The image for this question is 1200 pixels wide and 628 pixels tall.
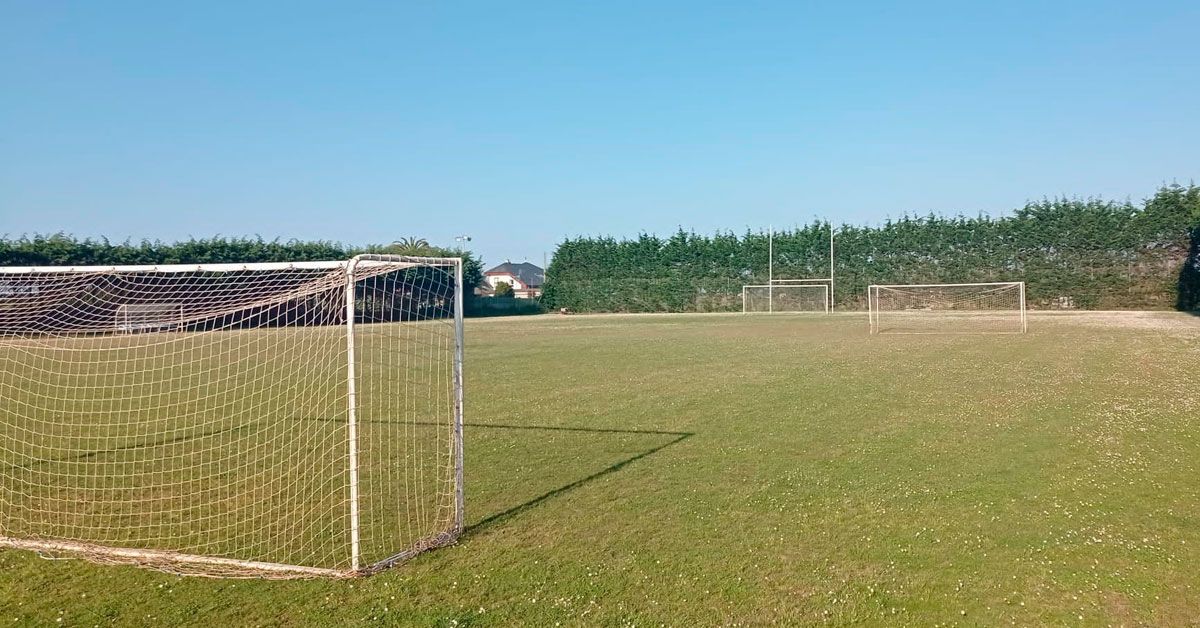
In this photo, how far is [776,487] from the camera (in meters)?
7.60

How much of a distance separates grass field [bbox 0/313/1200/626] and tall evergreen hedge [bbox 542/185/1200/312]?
3695 centimetres

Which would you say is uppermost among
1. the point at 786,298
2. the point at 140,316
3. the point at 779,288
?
the point at 779,288

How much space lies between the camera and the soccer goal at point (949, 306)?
3678cm

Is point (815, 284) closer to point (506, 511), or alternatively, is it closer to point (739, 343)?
point (739, 343)

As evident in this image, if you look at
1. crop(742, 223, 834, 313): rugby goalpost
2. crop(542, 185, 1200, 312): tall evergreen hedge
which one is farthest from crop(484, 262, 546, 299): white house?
crop(742, 223, 834, 313): rugby goalpost

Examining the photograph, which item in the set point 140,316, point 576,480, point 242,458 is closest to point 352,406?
point 576,480

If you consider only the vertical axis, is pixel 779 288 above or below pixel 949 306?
above

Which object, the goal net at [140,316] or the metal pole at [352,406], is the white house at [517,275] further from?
the metal pole at [352,406]

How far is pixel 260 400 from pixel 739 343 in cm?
1584

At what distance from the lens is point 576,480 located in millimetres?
7996

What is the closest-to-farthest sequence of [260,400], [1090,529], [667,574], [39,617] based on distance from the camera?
[39,617] < [667,574] < [1090,529] < [260,400]

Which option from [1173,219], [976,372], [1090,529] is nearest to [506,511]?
[1090,529]

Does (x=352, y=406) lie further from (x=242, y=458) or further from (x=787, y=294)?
(x=787, y=294)

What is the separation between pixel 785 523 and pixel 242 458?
20.3ft
